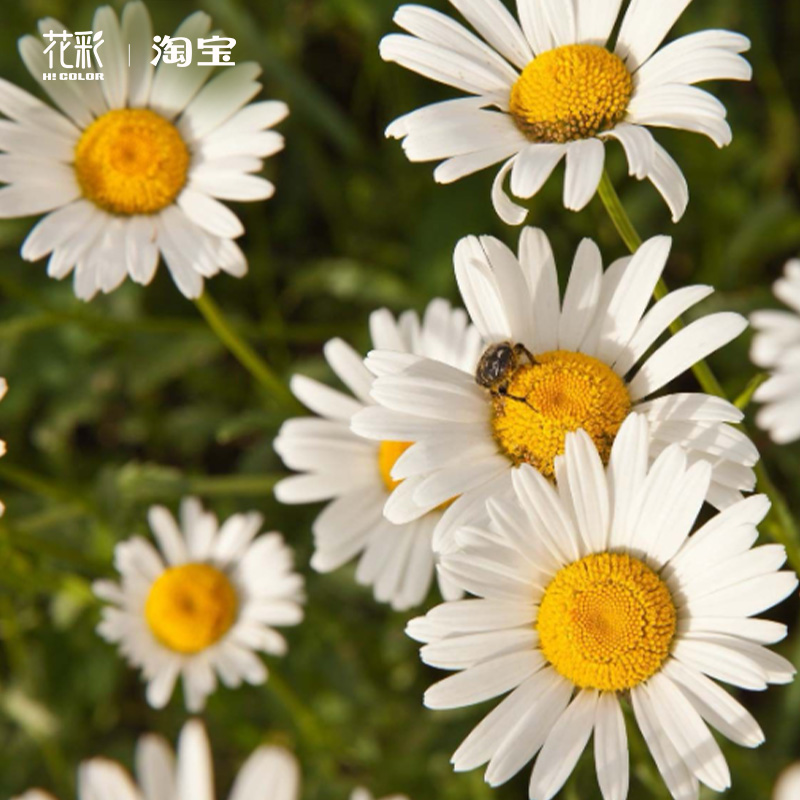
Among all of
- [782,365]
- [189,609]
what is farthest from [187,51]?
[782,365]

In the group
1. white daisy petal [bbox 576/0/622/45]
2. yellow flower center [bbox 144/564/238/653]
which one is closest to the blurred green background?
yellow flower center [bbox 144/564/238/653]

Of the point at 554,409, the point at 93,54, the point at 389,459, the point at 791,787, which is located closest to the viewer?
the point at 791,787

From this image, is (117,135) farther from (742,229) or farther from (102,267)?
(742,229)

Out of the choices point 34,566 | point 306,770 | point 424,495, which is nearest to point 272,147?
point 424,495

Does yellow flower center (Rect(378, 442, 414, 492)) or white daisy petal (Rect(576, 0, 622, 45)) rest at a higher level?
white daisy petal (Rect(576, 0, 622, 45))

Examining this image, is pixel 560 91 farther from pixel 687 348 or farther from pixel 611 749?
pixel 611 749

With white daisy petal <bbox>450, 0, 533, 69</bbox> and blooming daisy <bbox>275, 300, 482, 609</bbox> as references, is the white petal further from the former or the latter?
blooming daisy <bbox>275, 300, 482, 609</bbox>

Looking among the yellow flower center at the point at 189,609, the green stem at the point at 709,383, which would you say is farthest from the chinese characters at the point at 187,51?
the yellow flower center at the point at 189,609
